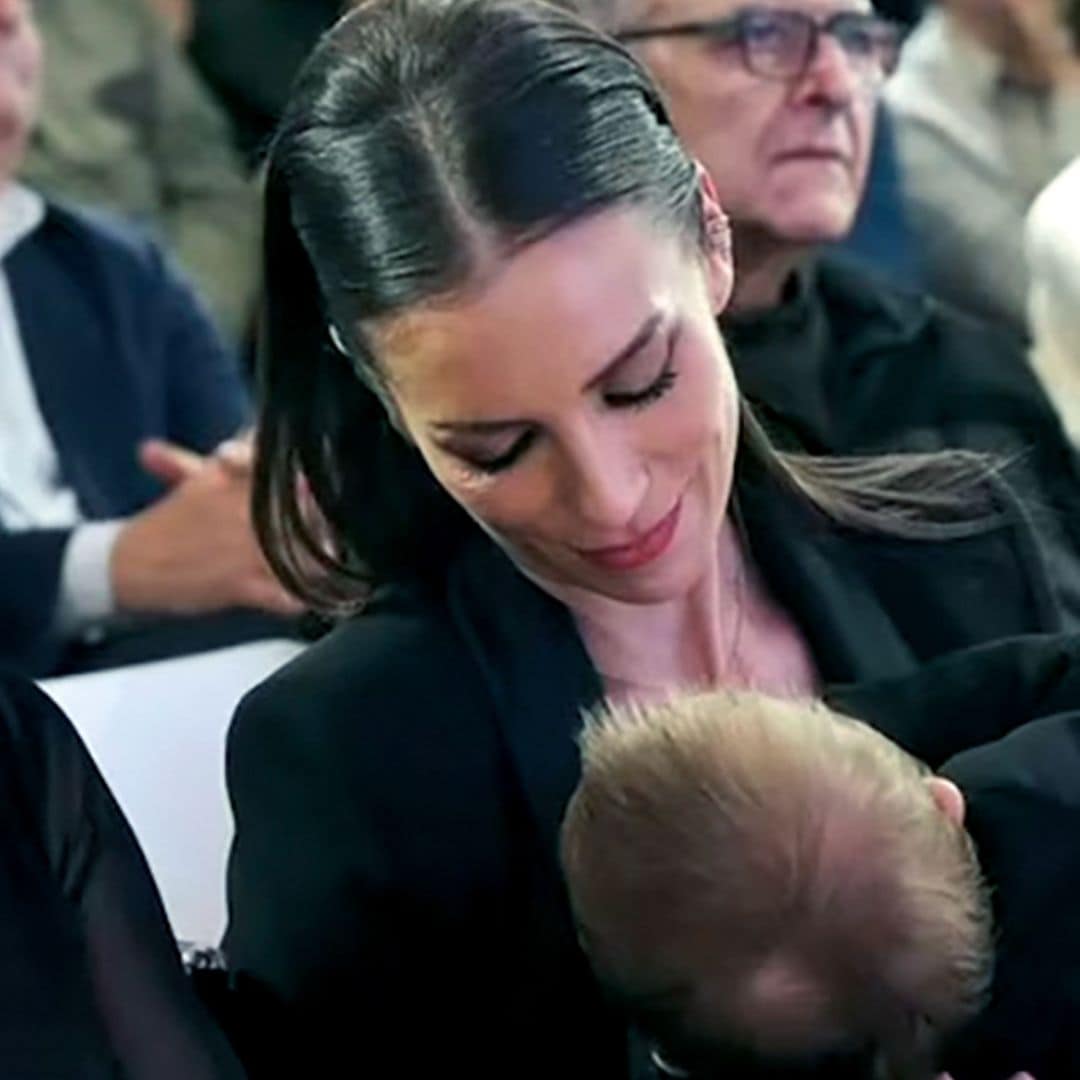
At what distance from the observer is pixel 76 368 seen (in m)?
2.12

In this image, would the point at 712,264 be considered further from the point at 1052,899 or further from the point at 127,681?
the point at 127,681

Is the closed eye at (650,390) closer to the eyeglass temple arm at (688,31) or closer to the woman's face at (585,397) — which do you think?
the woman's face at (585,397)

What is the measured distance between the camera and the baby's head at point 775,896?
3.32ft

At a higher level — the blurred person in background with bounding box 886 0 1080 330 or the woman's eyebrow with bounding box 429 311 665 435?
the woman's eyebrow with bounding box 429 311 665 435

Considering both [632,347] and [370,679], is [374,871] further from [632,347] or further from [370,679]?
[632,347]

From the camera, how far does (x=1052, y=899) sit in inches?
45.1

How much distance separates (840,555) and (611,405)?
0.25 metres

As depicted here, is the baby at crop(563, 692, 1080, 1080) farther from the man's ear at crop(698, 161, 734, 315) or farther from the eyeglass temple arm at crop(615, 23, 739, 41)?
the eyeglass temple arm at crop(615, 23, 739, 41)

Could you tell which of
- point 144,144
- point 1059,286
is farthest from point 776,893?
point 144,144

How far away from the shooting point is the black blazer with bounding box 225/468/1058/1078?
1.23 m

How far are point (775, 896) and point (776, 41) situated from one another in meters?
0.85

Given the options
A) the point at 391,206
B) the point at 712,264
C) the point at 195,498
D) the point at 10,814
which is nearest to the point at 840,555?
the point at 712,264

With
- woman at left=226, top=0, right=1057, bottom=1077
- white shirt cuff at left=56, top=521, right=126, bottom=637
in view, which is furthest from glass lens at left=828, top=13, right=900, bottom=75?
white shirt cuff at left=56, top=521, right=126, bottom=637

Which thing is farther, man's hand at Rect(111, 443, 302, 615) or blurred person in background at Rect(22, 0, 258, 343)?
blurred person in background at Rect(22, 0, 258, 343)
